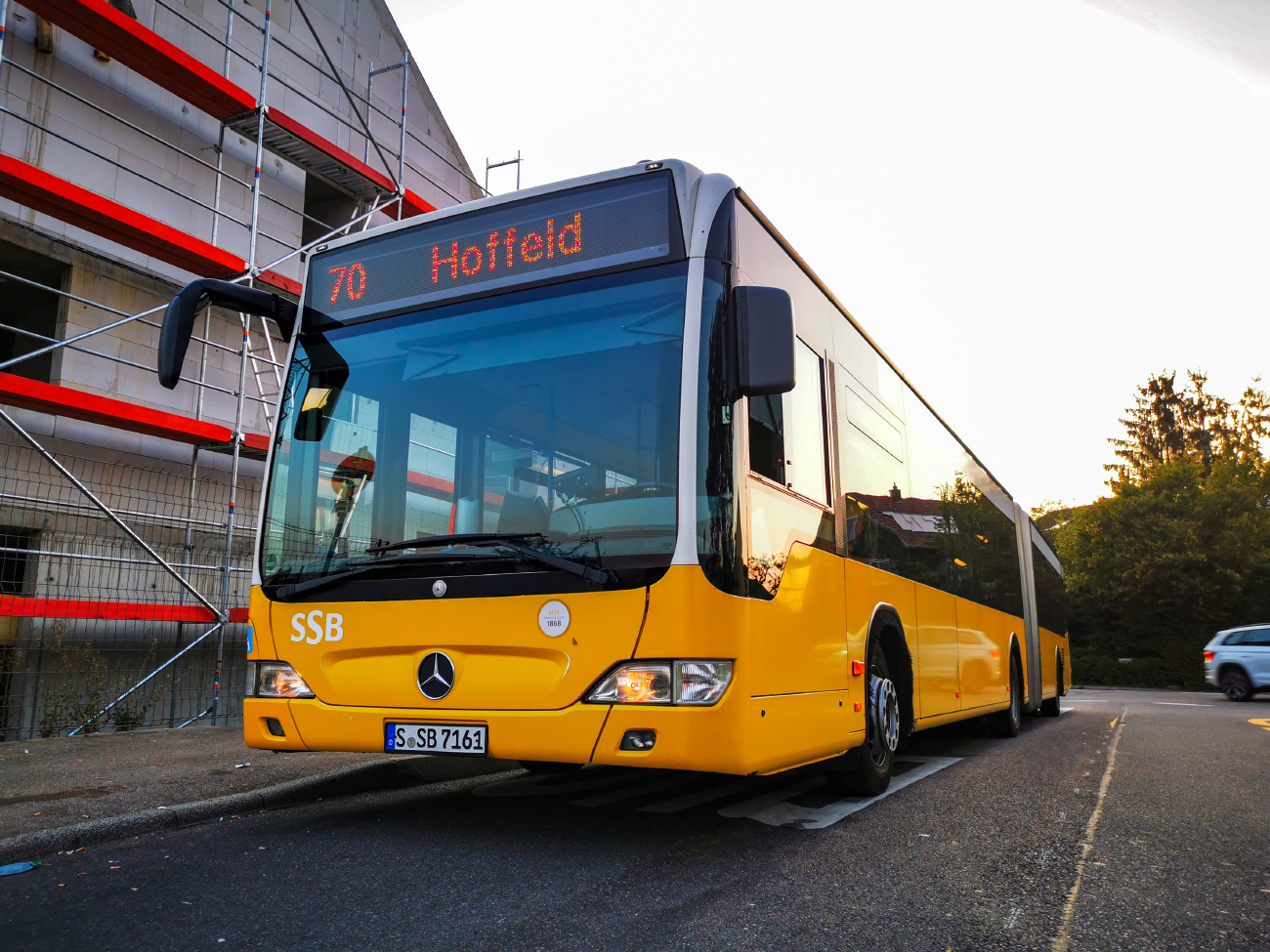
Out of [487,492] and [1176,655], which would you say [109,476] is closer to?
[487,492]

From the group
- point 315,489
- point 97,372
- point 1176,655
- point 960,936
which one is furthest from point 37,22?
point 1176,655

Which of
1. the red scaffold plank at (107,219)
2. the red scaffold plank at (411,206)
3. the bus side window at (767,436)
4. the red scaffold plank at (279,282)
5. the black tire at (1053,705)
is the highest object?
the red scaffold plank at (411,206)

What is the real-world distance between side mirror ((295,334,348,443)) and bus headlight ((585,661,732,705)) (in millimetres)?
2140

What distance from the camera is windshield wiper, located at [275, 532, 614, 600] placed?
415 centimetres

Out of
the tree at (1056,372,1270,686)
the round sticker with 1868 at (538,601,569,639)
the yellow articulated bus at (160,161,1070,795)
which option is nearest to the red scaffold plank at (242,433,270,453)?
the yellow articulated bus at (160,161,1070,795)

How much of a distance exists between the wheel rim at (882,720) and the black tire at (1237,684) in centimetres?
1979

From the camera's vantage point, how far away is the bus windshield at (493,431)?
14.0 feet

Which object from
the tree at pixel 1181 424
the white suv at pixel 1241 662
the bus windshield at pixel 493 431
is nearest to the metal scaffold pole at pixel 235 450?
the bus windshield at pixel 493 431

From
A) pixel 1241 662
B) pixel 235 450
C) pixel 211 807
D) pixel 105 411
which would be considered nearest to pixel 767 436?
pixel 211 807

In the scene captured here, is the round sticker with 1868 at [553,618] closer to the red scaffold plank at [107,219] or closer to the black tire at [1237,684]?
the red scaffold plank at [107,219]

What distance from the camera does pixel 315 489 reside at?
4.92 m

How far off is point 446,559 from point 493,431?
627 mm

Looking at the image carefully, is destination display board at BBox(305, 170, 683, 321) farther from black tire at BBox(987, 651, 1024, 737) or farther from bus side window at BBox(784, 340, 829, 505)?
black tire at BBox(987, 651, 1024, 737)

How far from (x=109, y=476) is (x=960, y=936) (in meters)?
10.7
